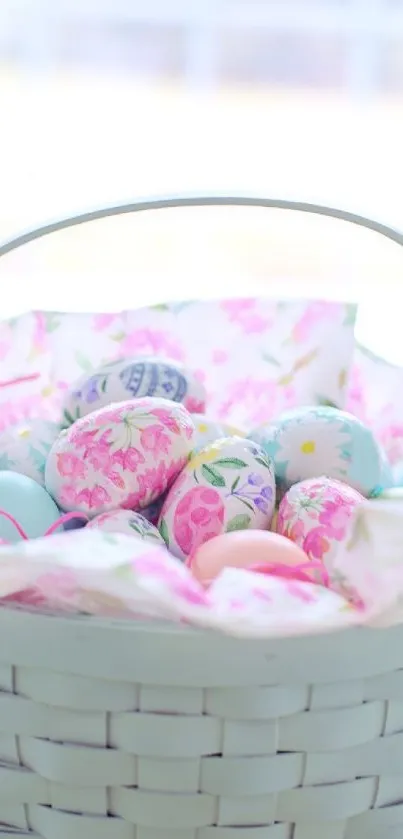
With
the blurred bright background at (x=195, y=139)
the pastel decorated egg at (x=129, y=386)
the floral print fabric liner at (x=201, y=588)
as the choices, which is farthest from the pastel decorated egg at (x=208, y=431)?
the blurred bright background at (x=195, y=139)

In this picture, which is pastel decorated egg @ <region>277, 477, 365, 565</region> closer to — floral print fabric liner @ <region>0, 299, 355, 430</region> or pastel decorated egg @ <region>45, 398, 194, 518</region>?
pastel decorated egg @ <region>45, 398, 194, 518</region>

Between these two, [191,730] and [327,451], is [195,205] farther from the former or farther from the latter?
[191,730]

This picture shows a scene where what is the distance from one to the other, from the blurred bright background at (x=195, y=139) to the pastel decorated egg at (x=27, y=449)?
131 cm

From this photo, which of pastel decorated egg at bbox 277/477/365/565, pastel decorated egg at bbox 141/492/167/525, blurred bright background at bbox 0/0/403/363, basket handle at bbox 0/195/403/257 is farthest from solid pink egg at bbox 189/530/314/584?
blurred bright background at bbox 0/0/403/363

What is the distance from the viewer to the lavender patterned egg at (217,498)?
78cm

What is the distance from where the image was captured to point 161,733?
0.57 metres

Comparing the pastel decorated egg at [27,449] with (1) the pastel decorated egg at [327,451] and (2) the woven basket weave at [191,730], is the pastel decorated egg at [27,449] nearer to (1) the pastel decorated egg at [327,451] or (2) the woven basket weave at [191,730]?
(1) the pastel decorated egg at [327,451]

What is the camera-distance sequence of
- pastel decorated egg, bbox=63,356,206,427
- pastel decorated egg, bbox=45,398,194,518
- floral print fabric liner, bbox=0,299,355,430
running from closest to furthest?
pastel decorated egg, bbox=45,398,194,518 → pastel decorated egg, bbox=63,356,206,427 → floral print fabric liner, bbox=0,299,355,430

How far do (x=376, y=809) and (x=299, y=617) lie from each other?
15 centimetres

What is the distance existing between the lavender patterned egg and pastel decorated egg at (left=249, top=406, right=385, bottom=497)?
0.14 ft

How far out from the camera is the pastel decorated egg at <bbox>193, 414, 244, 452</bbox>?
0.88 meters

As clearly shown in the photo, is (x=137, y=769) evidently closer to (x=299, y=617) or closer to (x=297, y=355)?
(x=299, y=617)

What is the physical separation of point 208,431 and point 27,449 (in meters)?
0.14

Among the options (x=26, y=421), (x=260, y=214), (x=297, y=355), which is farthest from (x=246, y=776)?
(x=260, y=214)
